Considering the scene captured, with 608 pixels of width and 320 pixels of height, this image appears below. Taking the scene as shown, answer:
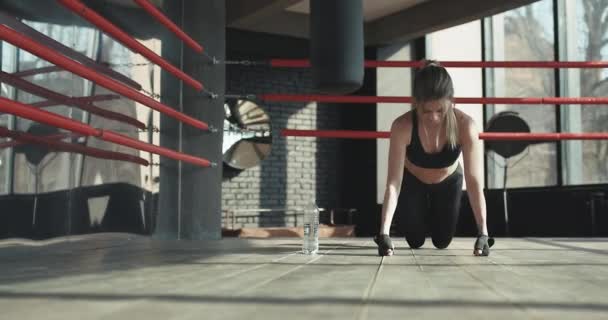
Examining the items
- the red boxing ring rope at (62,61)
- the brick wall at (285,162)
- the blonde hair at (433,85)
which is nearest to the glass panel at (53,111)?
the red boxing ring rope at (62,61)

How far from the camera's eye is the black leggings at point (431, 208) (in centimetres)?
269

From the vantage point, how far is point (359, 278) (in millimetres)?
1374

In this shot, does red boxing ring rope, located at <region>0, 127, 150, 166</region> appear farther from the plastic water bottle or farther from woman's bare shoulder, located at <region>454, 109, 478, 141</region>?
woman's bare shoulder, located at <region>454, 109, 478, 141</region>

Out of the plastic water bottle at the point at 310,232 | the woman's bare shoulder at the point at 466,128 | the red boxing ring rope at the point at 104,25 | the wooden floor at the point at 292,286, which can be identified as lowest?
the wooden floor at the point at 292,286

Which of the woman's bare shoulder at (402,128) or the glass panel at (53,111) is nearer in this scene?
the glass panel at (53,111)

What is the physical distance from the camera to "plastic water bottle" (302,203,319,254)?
90.0 inches

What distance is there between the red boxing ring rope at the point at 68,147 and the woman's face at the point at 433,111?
47.4 inches

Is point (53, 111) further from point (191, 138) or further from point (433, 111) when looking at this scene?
point (433, 111)

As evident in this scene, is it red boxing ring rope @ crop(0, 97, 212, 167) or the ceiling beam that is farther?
the ceiling beam

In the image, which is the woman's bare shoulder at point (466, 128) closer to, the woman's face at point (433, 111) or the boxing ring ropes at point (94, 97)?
the woman's face at point (433, 111)

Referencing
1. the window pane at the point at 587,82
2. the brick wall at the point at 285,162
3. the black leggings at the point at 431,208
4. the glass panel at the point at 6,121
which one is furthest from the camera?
the brick wall at the point at 285,162

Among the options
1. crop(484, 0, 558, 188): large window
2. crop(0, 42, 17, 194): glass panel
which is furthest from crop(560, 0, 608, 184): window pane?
crop(0, 42, 17, 194): glass panel

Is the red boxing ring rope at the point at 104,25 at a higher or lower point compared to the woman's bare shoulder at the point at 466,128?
higher

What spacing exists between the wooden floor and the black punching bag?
687 millimetres
